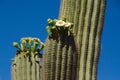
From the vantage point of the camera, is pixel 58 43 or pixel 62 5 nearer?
pixel 58 43

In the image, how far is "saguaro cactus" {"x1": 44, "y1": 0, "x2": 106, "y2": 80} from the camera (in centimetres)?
974

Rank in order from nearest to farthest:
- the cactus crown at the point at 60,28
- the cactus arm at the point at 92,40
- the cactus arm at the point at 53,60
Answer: the cactus arm at the point at 53,60
the cactus crown at the point at 60,28
the cactus arm at the point at 92,40

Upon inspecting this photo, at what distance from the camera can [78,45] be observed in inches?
396

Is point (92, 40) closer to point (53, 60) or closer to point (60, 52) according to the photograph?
point (60, 52)

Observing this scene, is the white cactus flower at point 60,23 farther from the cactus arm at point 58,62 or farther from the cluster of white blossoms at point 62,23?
the cactus arm at point 58,62

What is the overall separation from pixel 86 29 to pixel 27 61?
4.47 ft

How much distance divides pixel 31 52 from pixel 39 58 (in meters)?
0.20

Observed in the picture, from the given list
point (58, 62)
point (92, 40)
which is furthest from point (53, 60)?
point (92, 40)

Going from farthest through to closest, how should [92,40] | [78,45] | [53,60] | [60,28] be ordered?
[92,40], [78,45], [60,28], [53,60]

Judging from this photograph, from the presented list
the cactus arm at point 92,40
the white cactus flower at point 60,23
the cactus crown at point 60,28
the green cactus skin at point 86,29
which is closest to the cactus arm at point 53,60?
the cactus crown at point 60,28

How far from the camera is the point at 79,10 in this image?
10.5 m

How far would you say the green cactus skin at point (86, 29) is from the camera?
10094mm

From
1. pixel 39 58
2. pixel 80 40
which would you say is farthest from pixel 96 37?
pixel 39 58

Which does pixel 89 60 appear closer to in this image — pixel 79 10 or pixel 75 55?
pixel 75 55
